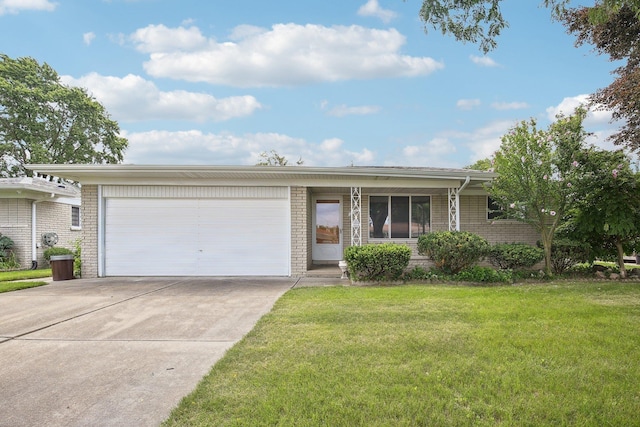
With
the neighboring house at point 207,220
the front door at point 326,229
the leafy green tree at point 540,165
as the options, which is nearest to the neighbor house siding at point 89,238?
the neighboring house at point 207,220

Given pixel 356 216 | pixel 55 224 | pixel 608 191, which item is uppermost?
pixel 608 191

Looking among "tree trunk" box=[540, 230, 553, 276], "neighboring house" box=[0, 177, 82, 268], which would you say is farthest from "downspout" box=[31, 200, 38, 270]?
"tree trunk" box=[540, 230, 553, 276]

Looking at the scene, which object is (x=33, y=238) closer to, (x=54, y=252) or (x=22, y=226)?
(x=22, y=226)

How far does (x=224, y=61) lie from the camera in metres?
12.8

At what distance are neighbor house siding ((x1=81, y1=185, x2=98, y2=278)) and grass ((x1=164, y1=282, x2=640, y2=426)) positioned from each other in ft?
23.5

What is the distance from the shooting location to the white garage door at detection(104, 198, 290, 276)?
Answer: 1114cm

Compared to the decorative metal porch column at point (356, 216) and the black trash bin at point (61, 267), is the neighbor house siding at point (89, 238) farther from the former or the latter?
the decorative metal porch column at point (356, 216)

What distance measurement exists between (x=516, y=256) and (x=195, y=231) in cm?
860

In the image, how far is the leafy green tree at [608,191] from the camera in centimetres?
961

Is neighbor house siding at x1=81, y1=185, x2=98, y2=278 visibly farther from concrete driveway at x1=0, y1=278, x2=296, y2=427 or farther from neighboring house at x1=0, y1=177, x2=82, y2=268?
neighboring house at x1=0, y1=177, x2=82, y2=268

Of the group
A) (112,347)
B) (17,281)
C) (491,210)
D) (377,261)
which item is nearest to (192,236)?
(17,281)

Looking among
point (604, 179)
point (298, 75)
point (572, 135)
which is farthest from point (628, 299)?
point (298, 75)

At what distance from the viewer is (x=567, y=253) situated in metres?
10.4

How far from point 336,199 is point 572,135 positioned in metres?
6.79
